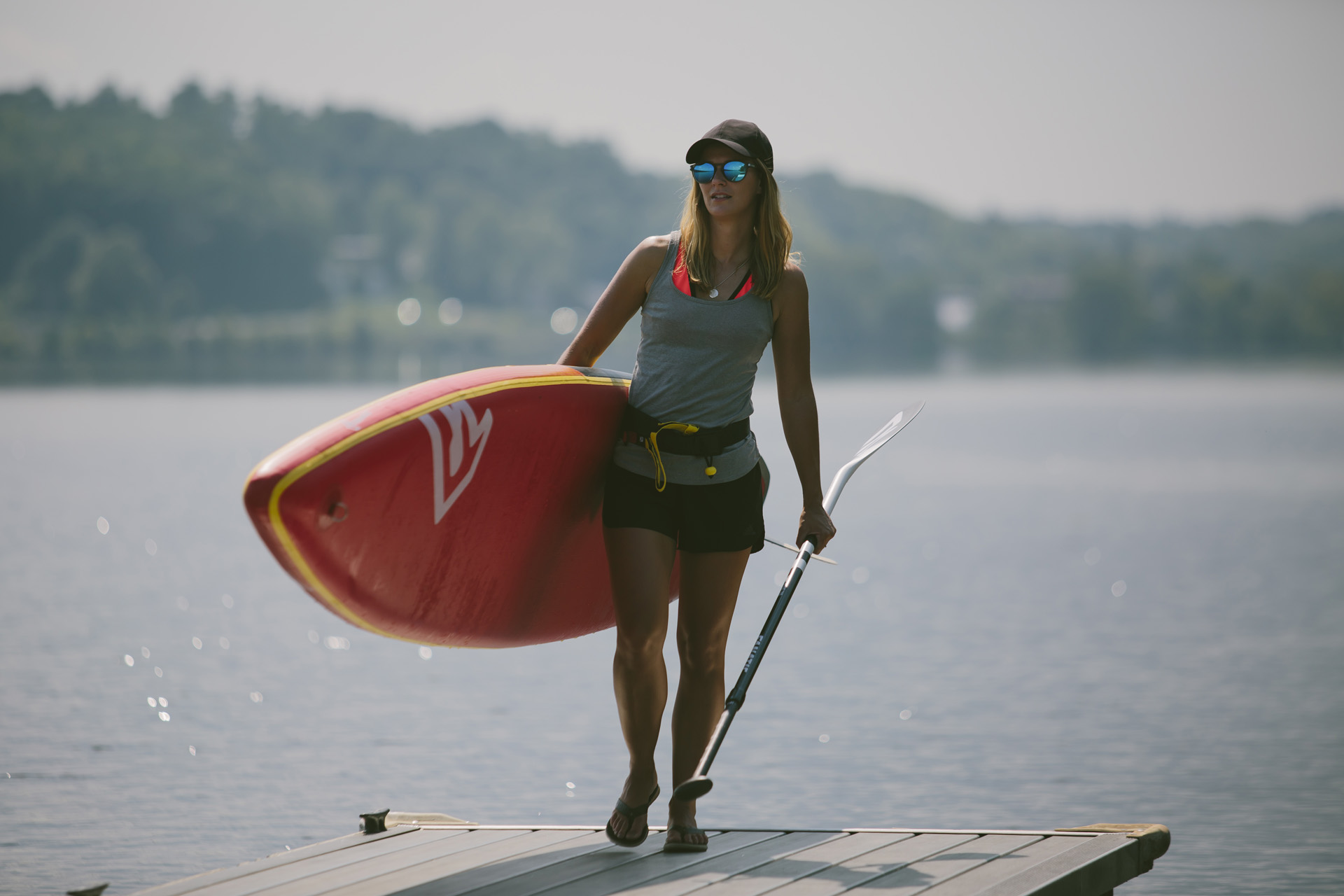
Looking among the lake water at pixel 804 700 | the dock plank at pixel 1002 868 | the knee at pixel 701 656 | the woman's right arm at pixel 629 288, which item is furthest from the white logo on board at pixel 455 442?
the lake water at pixel 804 700

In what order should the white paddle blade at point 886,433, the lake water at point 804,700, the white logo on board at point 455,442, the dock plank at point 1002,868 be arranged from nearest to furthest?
the dock plank at point 1002,868, the white logo on board at point 455,442, the white paddle blade at point 886,433, the lake water at point 804,700

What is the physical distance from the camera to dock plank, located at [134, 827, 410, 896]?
Answer: 122 inches

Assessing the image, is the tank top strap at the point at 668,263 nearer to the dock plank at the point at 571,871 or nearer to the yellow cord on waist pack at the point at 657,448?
the yellow cord on waist pack at the point at 657,448

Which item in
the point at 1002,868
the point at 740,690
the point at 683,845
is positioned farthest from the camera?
the point at 740,690

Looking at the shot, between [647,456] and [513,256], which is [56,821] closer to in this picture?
[647,456]

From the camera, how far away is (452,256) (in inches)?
4156

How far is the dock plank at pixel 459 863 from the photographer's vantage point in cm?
313

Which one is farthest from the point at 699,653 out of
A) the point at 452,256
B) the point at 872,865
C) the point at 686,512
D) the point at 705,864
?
the point at 452,256

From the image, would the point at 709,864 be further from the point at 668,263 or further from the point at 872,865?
the point at 668,263

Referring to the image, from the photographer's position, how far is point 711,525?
328 centimetres

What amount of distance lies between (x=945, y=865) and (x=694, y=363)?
4.01 feet

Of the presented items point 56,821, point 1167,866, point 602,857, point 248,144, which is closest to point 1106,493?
point 1167,866

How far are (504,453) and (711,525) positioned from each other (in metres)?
0.63

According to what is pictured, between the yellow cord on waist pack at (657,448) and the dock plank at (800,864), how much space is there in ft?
2.77
